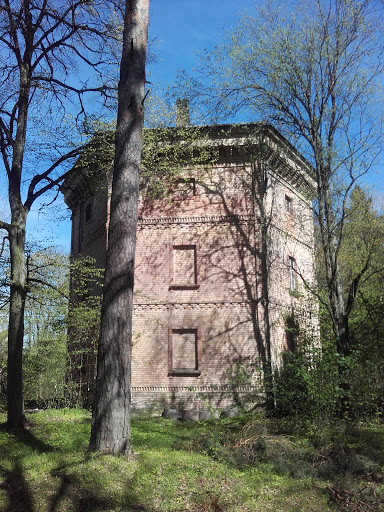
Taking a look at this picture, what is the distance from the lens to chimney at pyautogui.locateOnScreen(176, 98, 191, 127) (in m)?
17.7

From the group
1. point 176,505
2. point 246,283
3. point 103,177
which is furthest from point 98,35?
point 176,505

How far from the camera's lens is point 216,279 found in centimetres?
1716

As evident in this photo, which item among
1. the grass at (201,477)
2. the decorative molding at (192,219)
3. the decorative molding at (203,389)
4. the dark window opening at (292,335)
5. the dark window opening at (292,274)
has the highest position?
the decorative molding at (192,219)

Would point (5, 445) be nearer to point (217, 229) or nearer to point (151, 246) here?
point (151, 246)

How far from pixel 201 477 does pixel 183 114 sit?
46.9ft

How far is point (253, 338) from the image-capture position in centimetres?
1666

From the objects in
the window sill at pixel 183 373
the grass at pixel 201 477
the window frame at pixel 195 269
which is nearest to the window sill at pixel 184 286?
the window frame at pixel 195 269

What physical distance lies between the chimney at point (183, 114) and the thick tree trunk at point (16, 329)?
8137mm

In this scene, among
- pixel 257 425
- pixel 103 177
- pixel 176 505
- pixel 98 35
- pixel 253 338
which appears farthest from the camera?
pixel 103 177

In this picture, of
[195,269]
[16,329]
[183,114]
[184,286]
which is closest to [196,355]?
[184,286]

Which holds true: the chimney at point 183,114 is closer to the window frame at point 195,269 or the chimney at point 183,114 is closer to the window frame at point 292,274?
the window frame at point 195,269

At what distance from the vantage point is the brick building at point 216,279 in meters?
16.3

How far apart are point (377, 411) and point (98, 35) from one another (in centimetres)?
1256

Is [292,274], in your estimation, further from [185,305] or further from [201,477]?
[201,477]
